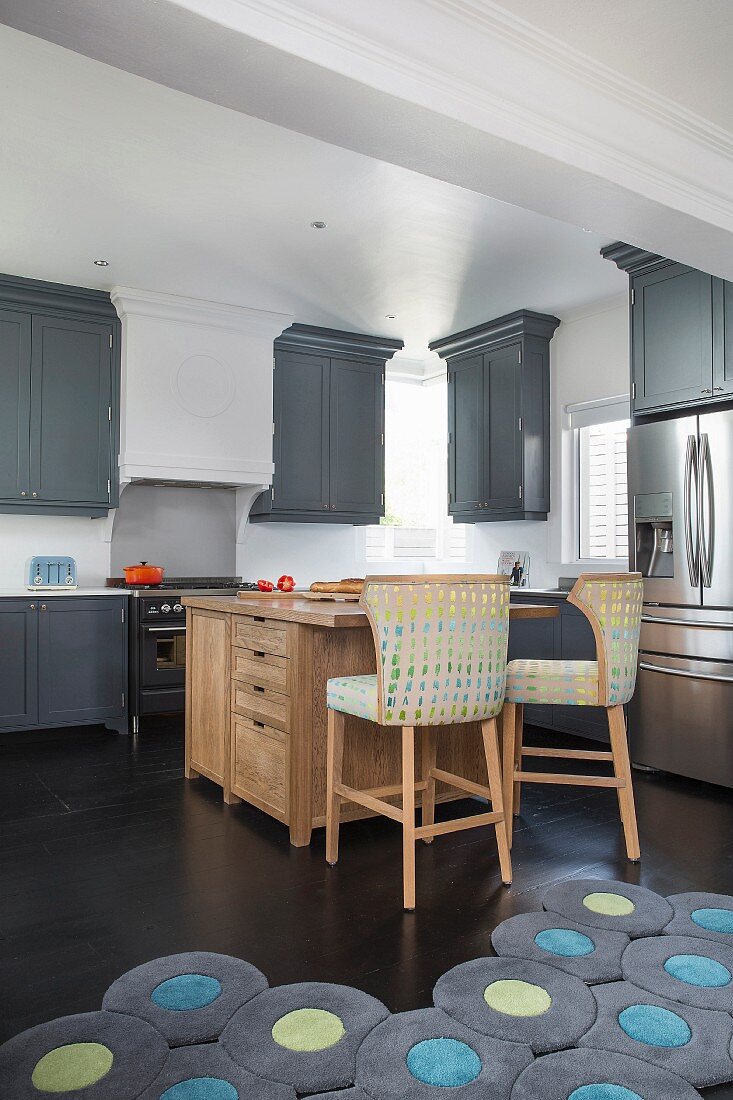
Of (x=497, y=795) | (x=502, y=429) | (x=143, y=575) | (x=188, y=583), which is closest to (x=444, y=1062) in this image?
(x=497, y=795)

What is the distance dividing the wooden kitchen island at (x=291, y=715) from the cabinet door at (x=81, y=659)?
1.51 metres

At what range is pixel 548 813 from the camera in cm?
333

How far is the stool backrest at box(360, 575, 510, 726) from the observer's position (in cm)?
244

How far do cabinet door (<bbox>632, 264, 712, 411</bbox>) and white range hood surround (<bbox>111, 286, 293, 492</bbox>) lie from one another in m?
2.50

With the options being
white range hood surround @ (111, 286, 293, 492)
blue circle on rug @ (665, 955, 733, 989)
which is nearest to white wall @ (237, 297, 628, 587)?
white range hood surround @ (111, 286, 293, 492)

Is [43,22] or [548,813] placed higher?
[43,22]

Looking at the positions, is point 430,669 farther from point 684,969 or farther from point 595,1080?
point 595,1080

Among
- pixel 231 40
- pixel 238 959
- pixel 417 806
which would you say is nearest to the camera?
pixel 231 40

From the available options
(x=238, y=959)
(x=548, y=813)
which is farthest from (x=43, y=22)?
(x=548, y=813)

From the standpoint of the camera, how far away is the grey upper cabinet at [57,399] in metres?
4.88

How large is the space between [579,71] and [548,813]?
8.66 ft

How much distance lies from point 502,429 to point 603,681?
314 centimetres

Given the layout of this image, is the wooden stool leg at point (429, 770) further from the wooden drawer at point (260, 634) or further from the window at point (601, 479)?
the window at point (601, 479)

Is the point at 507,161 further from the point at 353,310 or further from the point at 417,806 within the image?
the point at 353,310
